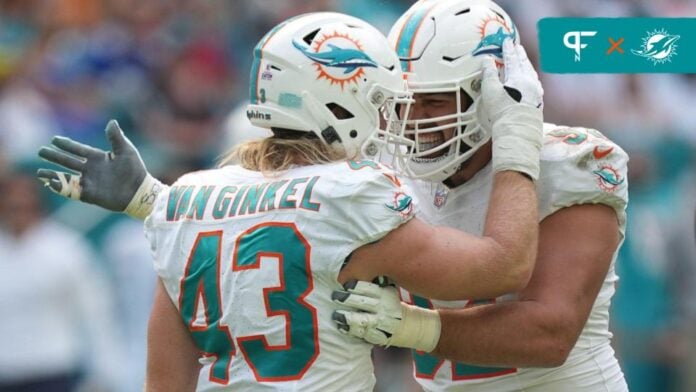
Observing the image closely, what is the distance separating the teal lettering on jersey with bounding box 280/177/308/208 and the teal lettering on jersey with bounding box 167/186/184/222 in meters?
0.36

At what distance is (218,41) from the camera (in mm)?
8922

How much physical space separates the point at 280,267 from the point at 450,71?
90 cm

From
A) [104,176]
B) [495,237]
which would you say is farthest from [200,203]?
[495,237]

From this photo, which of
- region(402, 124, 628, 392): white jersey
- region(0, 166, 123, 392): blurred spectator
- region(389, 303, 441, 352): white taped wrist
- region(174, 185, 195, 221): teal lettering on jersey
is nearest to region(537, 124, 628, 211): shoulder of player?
region(402, 124, 628, 392): white jersey

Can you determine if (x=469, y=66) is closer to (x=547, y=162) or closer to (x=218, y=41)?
(x=547, y=162)

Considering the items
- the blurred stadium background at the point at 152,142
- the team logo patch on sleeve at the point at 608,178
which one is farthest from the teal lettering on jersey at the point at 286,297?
the blurred stadium background at the point at 152,142

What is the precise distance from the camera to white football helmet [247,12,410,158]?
11.7 ft

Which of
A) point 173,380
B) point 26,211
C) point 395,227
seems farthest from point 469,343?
point 26,211

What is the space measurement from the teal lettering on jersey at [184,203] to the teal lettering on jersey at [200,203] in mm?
21

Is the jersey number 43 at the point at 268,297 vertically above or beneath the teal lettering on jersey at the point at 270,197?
beneath

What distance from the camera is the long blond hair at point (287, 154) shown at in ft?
11.7

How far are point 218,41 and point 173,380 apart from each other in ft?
18.0

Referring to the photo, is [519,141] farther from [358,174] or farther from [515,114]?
[358,174]

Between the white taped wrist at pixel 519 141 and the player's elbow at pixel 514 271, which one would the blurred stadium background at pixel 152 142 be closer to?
the white taped wrist at pixel 519 141
